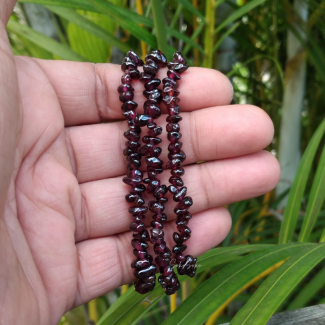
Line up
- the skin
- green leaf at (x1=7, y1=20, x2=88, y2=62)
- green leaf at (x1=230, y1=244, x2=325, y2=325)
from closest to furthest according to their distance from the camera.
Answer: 1. green leaf at (x1=230, y1=244, x2=325, y2=325)
2. the skin
3. green leaf at (x1=7, y1=20, x2=88, y2=62)

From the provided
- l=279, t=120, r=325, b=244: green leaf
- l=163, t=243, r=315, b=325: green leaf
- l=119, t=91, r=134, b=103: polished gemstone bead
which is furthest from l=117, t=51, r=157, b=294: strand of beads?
l=279, t=120, r=325, b=244: green leaf

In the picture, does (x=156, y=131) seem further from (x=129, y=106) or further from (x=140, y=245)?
(x=140, y=245)

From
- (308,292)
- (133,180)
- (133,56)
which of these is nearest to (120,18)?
(133,56)

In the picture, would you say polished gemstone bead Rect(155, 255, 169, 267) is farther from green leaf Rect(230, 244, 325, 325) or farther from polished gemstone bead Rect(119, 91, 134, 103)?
polished gemstone bead Rect(119, 91, 134, 103)

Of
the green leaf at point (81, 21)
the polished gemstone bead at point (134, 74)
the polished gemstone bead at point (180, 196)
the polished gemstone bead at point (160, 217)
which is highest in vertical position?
the green leaf at point (81, 21)

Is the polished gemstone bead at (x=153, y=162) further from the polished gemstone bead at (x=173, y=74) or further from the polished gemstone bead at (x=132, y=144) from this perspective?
the polished gemstone bead at (x=173, y=74)

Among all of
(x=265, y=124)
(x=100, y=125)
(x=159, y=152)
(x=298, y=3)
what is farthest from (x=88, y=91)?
(x=298, y=3)

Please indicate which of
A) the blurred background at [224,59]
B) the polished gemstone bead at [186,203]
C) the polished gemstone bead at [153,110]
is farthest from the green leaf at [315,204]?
the polished gemstone bead at [153,110]
